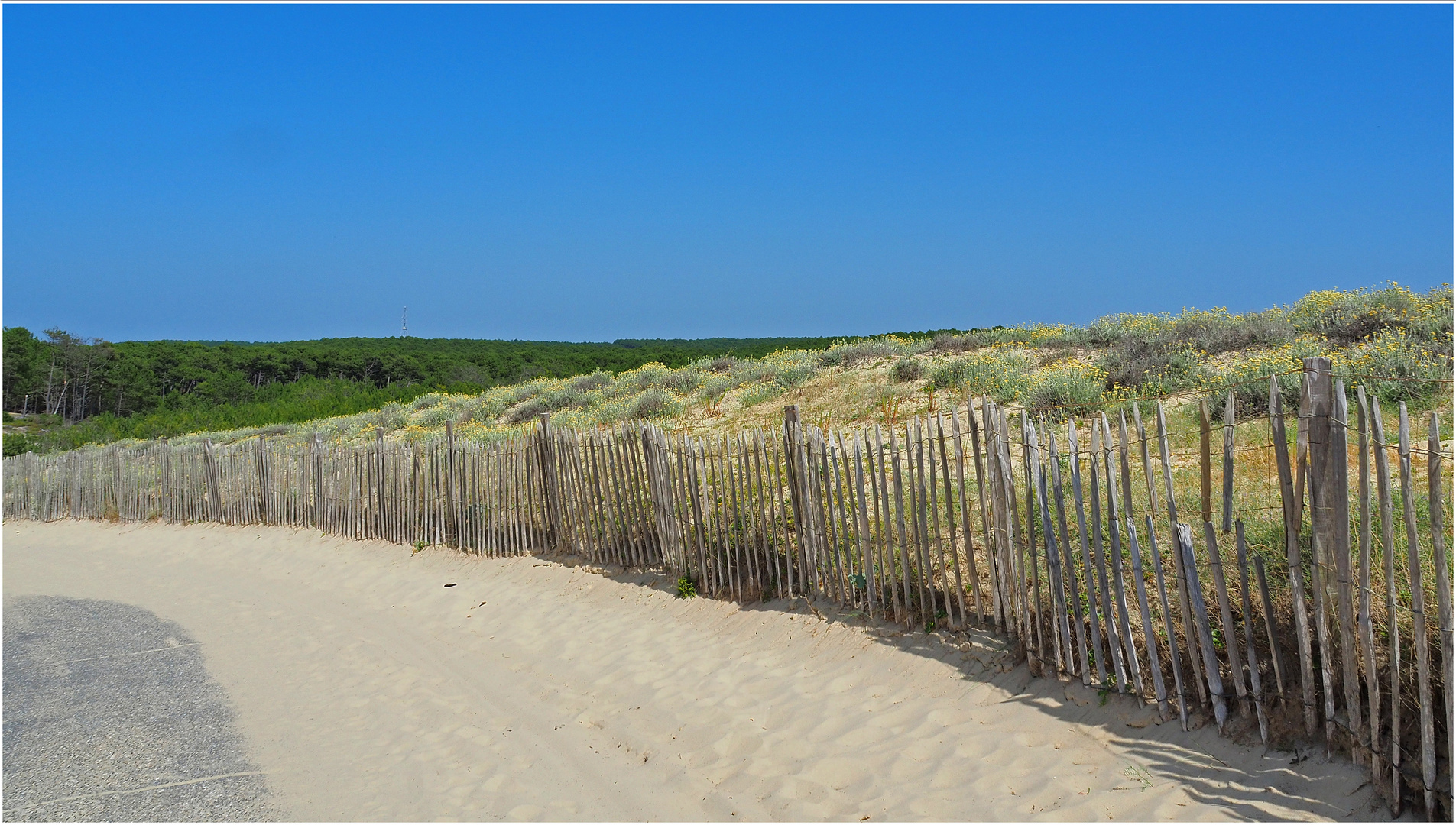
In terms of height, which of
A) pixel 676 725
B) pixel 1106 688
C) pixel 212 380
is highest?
pixel 212 380

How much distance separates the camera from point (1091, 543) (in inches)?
196

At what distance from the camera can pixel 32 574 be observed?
1198 centimetres

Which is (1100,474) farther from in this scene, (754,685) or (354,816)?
(354,816)

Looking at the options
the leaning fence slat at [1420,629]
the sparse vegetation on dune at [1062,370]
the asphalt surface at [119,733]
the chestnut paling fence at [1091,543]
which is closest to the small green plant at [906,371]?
the sparse vegetation on dune at [1062,370]

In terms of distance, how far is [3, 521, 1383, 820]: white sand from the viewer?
3.92 meters

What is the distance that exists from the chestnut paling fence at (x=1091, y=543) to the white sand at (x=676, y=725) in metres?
0.23

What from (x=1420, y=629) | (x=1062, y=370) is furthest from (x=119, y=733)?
(x=1062, y=370)

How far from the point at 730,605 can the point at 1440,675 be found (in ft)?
14.8

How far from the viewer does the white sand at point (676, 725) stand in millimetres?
3920

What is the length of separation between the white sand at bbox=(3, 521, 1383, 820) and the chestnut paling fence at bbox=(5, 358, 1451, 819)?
9.0 inches

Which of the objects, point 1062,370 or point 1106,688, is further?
point 1062,370

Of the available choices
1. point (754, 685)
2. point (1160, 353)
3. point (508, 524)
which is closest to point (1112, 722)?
point (754, 685)

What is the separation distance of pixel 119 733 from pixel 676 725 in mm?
3394

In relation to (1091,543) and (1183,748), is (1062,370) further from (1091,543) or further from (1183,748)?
(1183,748)
